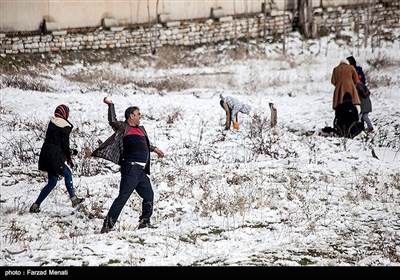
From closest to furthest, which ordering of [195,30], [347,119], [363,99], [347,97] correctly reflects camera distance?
[347,97] < [347,119] < [363,99] < [195,30]

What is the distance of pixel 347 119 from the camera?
11328 mm

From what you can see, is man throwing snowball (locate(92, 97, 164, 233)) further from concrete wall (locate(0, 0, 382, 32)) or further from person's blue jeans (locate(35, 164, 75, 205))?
→ concrete wall (locate(0, 0, 382, 32))

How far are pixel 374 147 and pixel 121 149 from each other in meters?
5.81

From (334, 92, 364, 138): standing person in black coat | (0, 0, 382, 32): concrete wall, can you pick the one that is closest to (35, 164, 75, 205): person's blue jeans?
(334, 92, 364, 138): standing person in black coat

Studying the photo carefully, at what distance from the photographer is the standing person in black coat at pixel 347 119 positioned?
11184 mm

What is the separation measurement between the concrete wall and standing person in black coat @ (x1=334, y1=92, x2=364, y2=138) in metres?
12.2

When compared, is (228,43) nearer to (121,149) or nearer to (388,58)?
(388,58)

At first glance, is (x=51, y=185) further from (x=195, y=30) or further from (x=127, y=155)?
(x=195, y=30)

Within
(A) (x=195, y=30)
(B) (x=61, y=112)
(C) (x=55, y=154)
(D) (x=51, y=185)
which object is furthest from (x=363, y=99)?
(A) (x=195, y=30)

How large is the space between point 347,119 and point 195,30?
12.0 metres

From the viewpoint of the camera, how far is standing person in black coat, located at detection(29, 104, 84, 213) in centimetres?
734

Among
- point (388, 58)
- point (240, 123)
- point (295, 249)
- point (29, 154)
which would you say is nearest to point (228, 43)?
point (388, 58)

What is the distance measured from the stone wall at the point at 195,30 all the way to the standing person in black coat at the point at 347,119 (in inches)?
440

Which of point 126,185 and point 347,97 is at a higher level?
point 347,97
